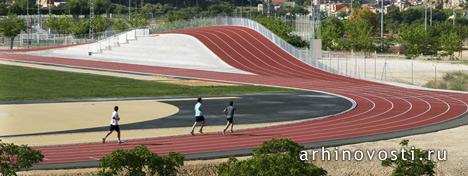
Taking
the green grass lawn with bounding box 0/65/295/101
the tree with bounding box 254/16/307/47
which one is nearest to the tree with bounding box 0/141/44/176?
the green grass lawn with bounding box 0/65/295/101

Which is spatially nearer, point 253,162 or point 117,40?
point 253,162

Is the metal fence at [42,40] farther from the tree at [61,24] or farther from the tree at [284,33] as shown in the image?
the tree at [284,33]

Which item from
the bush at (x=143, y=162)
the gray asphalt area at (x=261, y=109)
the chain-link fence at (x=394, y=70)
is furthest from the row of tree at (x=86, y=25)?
the bush at (x=143, y=162)

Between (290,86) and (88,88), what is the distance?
44.7 feet

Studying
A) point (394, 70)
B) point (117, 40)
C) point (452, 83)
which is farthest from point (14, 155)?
point (117, 40)

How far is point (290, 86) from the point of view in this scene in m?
66.3

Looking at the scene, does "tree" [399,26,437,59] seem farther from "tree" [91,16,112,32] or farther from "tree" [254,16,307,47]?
"tree" [91,16,112,32]

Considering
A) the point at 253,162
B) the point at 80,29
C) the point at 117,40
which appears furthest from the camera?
the point at 80,29

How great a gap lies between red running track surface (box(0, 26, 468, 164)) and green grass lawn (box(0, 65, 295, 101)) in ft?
20.4

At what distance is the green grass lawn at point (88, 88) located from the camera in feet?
194

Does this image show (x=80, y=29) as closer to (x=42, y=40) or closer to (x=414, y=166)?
(x=42, y=40)

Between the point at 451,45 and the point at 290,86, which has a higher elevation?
the point at 451,45

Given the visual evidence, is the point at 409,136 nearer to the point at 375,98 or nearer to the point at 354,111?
the point at 354,111

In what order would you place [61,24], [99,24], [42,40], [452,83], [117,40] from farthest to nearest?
[61,24] → [99,24] → [42,40] → [117,40] → [452,83]
